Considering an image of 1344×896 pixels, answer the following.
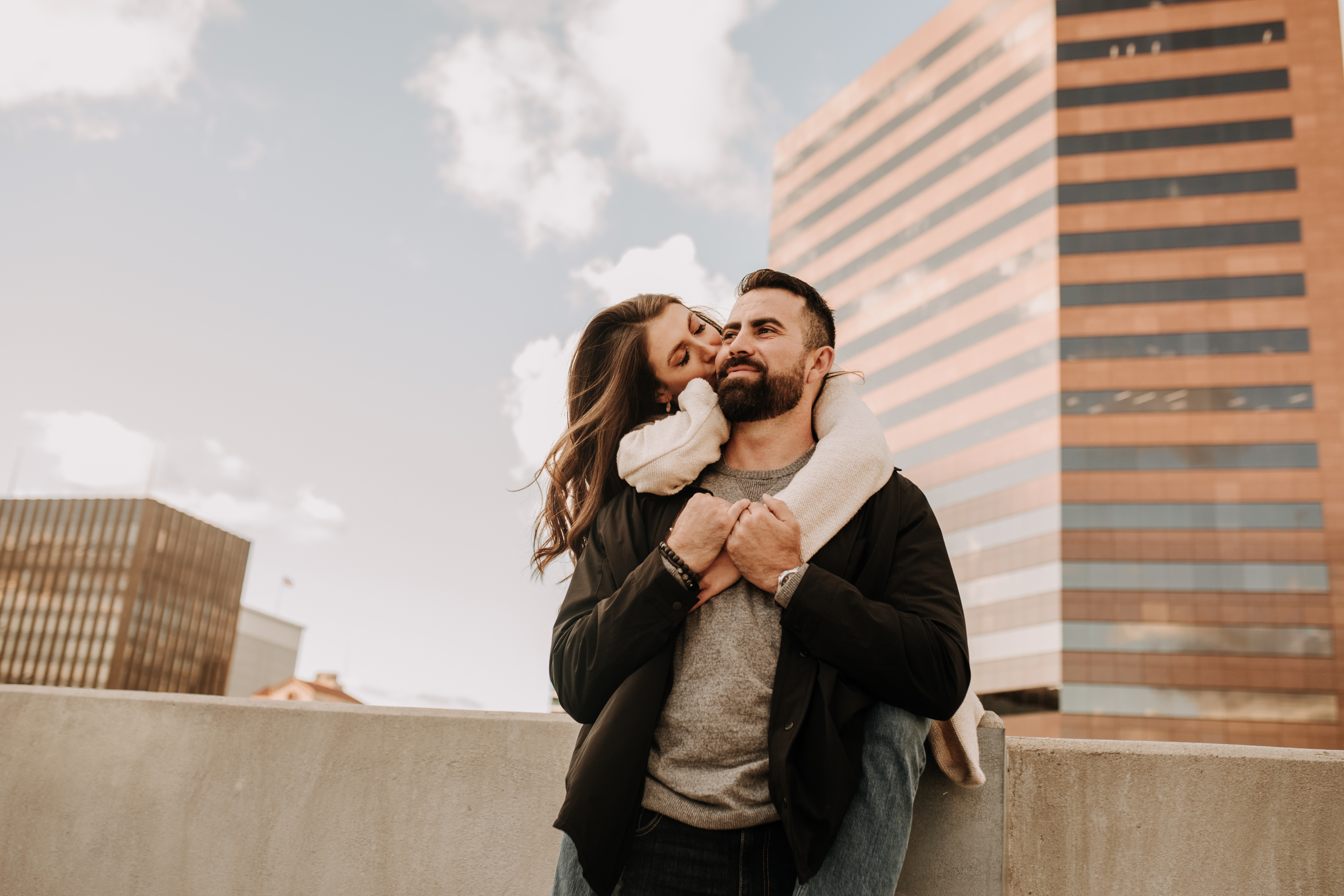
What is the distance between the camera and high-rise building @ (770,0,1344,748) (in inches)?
1795

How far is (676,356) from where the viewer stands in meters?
2.75

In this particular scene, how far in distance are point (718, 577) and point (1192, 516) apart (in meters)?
53.5

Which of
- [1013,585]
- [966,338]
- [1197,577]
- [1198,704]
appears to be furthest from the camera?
[966,338]

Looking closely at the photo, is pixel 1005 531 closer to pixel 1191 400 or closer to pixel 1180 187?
pixel 1191 400

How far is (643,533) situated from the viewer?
6.70ft

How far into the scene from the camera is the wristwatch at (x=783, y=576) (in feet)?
5.63

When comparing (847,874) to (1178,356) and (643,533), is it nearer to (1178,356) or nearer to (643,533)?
(643,533)

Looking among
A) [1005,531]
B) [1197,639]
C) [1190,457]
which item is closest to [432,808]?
[1197,639]

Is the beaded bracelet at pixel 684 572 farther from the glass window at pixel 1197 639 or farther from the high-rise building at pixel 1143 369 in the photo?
the glass window at pixel 1197 639

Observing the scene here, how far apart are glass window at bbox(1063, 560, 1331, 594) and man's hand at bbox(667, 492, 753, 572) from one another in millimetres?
51588

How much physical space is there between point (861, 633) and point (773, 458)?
0.61 metres

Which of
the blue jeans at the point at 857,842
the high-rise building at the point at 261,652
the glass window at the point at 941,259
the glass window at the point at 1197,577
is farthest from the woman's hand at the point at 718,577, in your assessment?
the high-rise building at the point at 261,652

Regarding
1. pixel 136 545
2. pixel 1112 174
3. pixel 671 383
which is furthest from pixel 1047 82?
pixel 136 545

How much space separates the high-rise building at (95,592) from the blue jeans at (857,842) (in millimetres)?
90758
